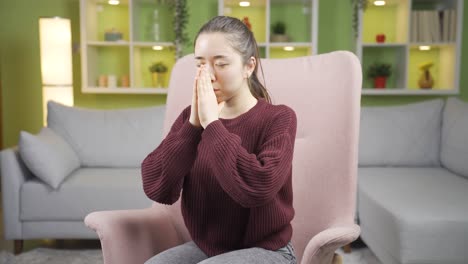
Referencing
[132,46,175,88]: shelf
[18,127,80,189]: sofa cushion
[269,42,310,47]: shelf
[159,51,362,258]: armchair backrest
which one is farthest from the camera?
[132,46,175,88]: shelf

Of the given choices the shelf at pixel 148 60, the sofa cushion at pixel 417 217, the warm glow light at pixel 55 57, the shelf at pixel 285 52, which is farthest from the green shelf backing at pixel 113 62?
the sofa cushion at pixel 417 217

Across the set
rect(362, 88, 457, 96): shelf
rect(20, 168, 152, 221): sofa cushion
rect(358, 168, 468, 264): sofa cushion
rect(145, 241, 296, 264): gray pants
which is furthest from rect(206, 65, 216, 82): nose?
rect(362, 88, 457, 96): shelf

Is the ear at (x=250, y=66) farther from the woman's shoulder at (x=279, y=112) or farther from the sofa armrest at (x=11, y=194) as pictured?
the sofa armrest at (x=11, y=194)

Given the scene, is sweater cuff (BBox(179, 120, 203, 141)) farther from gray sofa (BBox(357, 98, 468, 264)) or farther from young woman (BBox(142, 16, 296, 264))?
gray sofa (BBox(357, 98, 468, 264))

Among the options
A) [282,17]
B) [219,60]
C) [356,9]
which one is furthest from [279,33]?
→ [219,60]

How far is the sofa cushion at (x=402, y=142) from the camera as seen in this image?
11.2ft

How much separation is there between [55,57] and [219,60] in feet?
10.5

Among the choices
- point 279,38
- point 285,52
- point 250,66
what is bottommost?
point 250,66

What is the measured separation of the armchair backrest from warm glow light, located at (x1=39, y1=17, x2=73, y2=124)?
105 inches

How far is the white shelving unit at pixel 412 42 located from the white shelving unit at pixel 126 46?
5.56 feet

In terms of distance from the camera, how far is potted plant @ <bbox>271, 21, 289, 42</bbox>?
4.27 m

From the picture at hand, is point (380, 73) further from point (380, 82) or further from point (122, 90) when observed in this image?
point (122, 90)

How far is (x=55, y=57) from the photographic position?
162 inches

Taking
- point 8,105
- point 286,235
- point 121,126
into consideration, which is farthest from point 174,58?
point 286,235
